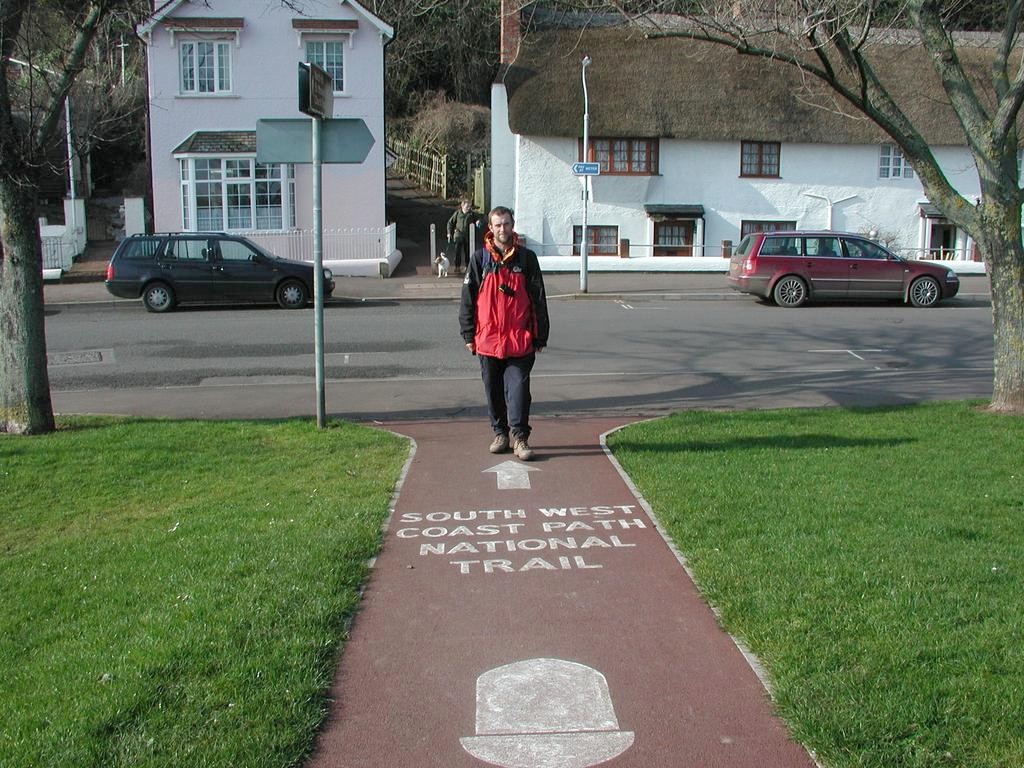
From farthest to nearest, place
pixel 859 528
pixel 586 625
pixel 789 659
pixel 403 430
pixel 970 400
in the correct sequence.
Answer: pixel 970 400, pixel 403 430, pixel 859 528, pixel 586 625, pixel 789 659

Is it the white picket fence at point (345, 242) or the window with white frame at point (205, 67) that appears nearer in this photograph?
the white picket fence at point (345, 242)

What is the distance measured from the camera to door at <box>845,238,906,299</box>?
72.2 ft

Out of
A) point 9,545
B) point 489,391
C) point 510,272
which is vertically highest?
point 510,272

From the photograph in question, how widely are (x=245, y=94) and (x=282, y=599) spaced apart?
88.6 ft

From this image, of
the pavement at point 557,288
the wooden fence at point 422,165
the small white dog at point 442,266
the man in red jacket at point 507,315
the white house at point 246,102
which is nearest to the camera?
the man in red jacket at point 507,315

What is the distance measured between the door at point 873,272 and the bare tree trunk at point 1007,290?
11937 mm

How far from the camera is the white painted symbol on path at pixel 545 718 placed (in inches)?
145

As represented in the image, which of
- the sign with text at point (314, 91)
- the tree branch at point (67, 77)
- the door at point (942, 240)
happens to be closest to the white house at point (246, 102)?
the door at point (942, 240)

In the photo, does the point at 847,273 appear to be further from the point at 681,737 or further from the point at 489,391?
the point at 681,737

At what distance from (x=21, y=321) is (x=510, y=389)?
4795 mm

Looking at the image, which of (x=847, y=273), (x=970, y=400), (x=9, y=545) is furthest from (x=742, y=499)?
(x=847, y=273)

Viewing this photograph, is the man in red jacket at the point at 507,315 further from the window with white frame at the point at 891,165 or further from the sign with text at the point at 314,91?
the window with white frame at the point at 891,165

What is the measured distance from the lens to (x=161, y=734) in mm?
3686

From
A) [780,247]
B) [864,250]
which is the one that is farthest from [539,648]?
[864,250]
